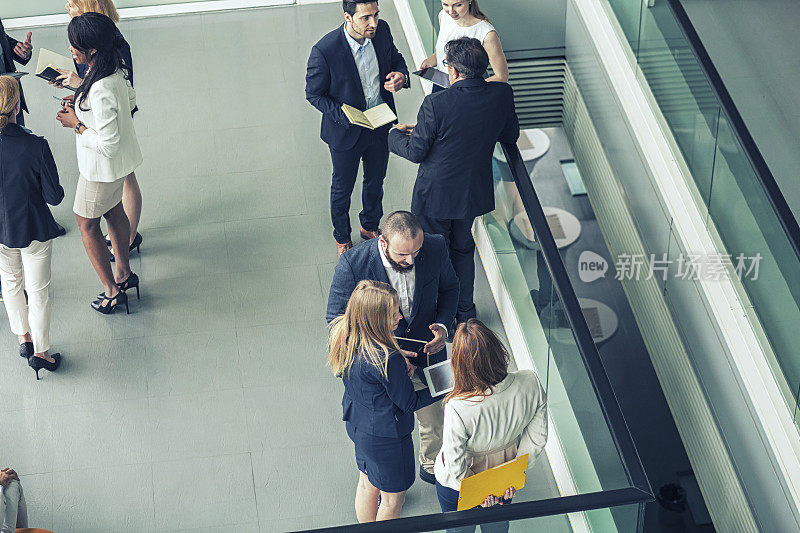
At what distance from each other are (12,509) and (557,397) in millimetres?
2747

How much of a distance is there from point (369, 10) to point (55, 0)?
17.0 ft

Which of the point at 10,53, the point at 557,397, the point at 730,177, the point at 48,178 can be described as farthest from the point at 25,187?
the point at 730,177

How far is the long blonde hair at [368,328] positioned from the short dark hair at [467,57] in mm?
1547

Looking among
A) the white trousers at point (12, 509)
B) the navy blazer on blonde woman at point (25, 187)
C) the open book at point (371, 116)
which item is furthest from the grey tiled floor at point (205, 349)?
the open book at point (371, 116)

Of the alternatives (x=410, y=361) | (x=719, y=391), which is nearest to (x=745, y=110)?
(x=719, y=391)

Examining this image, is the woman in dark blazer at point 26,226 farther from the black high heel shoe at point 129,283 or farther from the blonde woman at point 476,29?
the blonde woman at point 476,29

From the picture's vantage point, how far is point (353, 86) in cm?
639

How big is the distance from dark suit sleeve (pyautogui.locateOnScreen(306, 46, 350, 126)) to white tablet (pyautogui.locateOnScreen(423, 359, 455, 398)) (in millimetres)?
2131

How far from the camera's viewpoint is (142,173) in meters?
8.02

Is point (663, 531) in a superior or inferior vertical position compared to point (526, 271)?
inferior

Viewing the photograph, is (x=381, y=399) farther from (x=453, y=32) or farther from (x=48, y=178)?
(x=453, y=32)

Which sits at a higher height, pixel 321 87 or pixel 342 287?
pixel 321 87

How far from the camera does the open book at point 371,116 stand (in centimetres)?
629

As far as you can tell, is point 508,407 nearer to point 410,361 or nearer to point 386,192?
point 410,361
